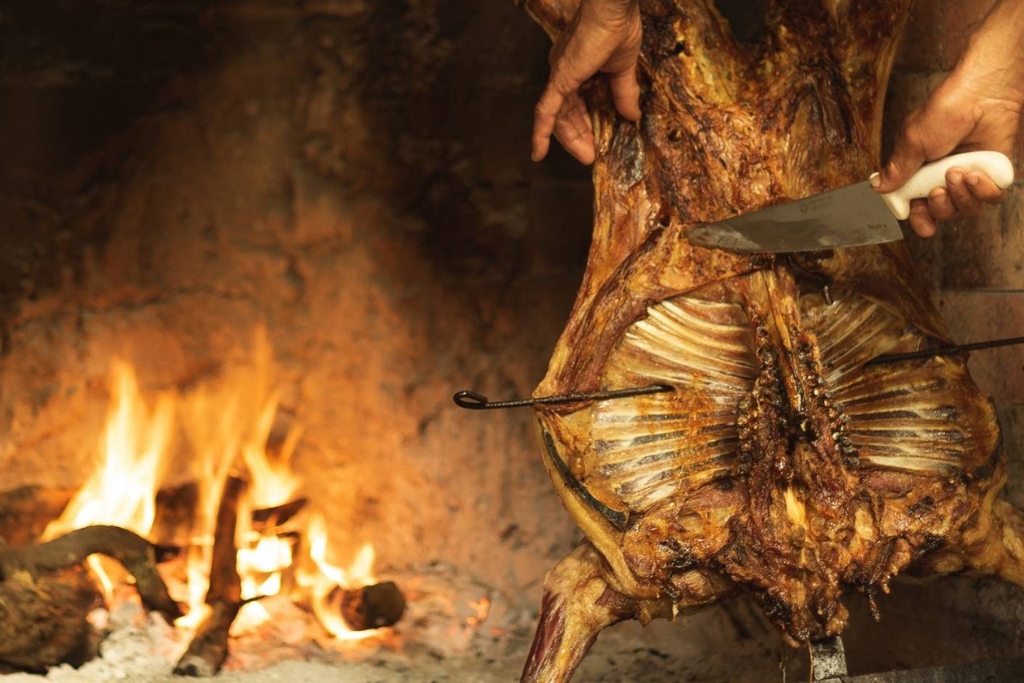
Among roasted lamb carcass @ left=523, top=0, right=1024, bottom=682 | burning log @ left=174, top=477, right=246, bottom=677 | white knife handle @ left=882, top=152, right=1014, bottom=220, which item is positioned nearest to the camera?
white knife handle @ left=882, top=152, right=1014, bottom=220

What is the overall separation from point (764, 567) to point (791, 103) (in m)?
0.91

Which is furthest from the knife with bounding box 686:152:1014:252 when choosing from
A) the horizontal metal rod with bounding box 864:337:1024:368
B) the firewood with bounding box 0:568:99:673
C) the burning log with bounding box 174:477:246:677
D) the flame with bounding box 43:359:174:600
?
the firewood with bounding box 0:568:99:673

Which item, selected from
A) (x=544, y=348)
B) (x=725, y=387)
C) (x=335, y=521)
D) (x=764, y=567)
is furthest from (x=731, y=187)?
(x=335, y=521)

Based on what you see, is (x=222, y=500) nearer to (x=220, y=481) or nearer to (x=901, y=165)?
(x=220, y=481)

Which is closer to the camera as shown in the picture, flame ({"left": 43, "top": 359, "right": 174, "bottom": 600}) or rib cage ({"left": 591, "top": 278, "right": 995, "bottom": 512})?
rib cage ({"left": 591, "top": 278, "right": 995, "bottom": 512})

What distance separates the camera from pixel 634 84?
2.19 meters

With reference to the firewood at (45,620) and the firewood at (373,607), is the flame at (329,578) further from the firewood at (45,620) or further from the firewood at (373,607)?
the firewood at (45,620)

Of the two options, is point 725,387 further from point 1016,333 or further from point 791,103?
point 1016,333

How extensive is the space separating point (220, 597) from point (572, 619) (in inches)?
39.8

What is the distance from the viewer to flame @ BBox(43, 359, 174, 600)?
2.79 metres

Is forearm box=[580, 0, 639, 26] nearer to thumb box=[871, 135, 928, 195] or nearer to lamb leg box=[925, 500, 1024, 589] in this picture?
thumb box=[871, 135, 928, 195]

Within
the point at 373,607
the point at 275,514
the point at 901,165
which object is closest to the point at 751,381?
the point at 901,165

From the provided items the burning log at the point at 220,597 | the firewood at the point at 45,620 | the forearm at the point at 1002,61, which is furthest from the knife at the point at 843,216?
the firewood at the point at 45,620

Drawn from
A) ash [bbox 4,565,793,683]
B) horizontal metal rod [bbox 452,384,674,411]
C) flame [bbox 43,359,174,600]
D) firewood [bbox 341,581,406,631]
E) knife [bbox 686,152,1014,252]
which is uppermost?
knife [bbox 686,152,1014,252]
